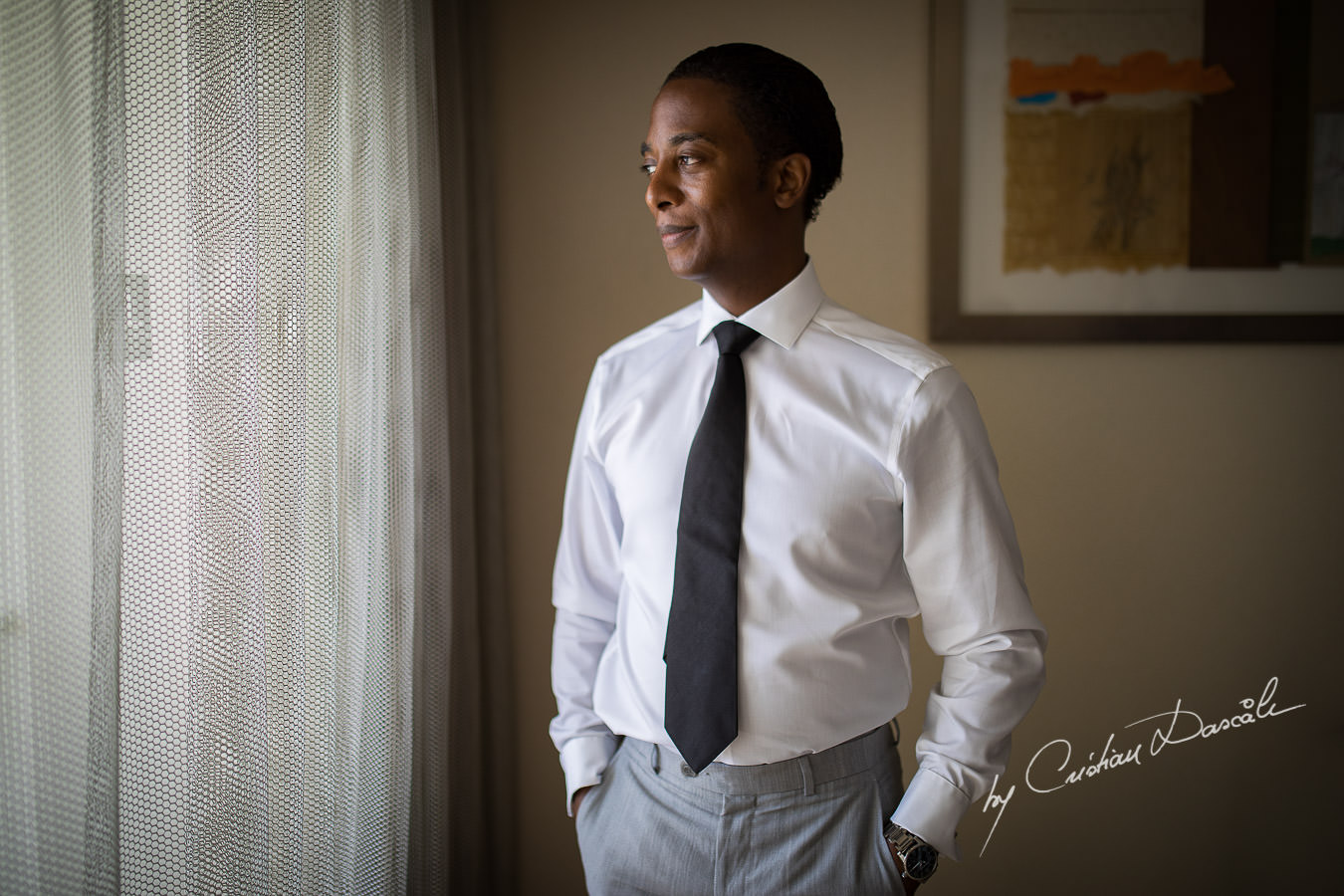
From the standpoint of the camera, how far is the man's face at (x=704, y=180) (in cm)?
105

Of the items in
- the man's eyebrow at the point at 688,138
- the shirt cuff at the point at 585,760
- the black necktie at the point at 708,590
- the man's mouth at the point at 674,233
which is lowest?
the shirt cuff at the point at 585,760

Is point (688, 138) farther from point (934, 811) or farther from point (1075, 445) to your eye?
point (1075, 445)

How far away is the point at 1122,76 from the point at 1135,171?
18cm

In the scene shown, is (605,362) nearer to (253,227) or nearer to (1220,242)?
(253,227)

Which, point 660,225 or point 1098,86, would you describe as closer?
point 660,225

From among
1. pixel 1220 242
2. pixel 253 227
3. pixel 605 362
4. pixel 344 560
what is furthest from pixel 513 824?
pixel 1220 242

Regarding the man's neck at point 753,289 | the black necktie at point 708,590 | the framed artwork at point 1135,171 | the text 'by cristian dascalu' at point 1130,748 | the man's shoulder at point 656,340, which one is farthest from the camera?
the text 'by cristian dascalu' at point 1130,748

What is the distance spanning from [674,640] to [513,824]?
3.25 feet

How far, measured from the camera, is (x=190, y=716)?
85cm

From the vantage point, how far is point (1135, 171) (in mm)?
1644

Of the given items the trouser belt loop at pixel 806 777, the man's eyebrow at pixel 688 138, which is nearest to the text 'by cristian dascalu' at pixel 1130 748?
the trouser belt loop at pixel 806 777

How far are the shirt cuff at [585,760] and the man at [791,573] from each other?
3.0 inches

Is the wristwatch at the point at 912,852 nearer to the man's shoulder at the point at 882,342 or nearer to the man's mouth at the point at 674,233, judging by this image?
the man's shoulder at the point at 882,342

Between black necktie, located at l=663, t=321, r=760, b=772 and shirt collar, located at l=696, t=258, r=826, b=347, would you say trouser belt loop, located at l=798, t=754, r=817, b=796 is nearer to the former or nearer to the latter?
black necktie, located at l=663, t=321, r=760, b=772
